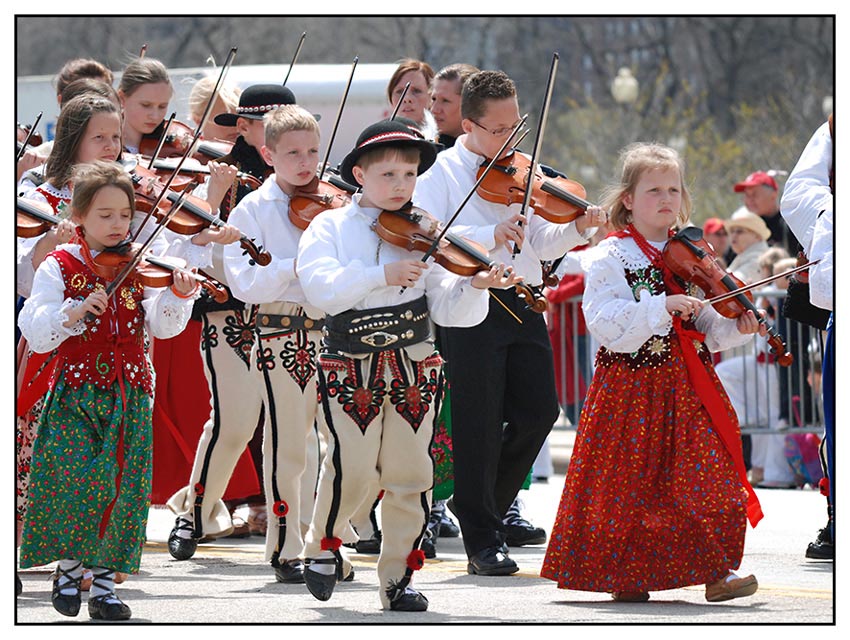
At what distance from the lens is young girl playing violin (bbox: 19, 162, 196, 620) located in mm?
6164

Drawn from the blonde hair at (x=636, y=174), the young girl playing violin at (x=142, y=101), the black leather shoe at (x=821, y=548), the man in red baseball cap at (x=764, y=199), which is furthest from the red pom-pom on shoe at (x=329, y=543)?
the man in red baseball cap at (x=764, y=199)

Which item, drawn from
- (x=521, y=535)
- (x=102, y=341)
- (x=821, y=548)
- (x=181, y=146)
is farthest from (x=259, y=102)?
(x=821, y=548)

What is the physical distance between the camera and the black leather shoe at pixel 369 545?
26.4 feet

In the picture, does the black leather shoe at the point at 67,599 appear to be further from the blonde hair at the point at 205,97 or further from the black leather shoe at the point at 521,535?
the blonde hair at the point at 205,97

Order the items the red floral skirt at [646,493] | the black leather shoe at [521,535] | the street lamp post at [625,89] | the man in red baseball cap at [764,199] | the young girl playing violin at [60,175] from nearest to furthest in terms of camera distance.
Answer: the red floral skirt at [646,493] < the young girl playing violin at [60,175] < the black leather shoe at [521,535] < the man in red baseball cap at [764,199] < the street lamp post at [625,89]

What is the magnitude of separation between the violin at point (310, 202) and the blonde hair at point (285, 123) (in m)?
0.21

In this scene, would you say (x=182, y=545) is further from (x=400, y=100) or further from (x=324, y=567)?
(x=400, y=100)

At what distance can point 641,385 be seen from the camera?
6504 mm

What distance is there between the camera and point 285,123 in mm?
6930

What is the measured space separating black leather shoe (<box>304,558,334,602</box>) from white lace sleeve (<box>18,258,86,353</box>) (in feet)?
3.84

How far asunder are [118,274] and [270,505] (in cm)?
135

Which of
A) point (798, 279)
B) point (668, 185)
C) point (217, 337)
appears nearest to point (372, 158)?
point (668, 185)

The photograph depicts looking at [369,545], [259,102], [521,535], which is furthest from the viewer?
[521,535]

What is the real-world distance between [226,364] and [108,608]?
1688mm
